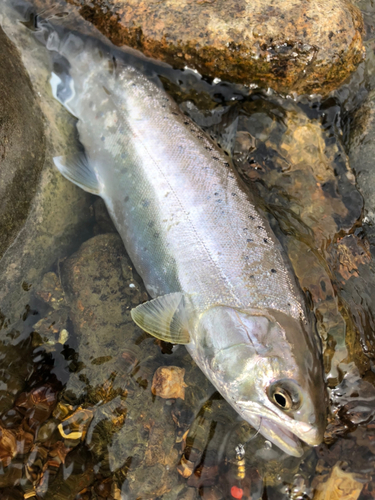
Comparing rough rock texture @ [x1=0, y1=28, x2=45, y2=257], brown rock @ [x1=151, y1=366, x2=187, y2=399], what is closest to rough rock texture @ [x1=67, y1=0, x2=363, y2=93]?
rough rock texture @ [x1=0, y1=28, x2=45, y2=257]

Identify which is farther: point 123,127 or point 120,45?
point 120,45

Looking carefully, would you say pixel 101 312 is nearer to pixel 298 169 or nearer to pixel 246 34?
pixel 298 169

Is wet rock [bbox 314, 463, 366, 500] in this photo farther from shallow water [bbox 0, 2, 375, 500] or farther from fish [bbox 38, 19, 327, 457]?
fish [bbox 38, 19, 327, 457]

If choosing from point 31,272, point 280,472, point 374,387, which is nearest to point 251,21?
point 31,272

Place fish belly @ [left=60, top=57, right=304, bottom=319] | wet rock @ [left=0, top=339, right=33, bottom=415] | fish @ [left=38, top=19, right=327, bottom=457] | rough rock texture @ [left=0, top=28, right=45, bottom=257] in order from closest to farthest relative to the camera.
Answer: fish @ [left=38, top=19, right=327, bottom=457] < fish belly @ [left=60, top=57, right=304, bottom=319] < rough rock texture @ [left=0, top=28, right=45, bottom=257] < wet rock @ [left=0, top=339, right=33, bottom=415]

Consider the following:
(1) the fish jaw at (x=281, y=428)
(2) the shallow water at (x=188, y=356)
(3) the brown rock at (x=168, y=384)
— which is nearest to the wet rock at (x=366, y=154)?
(2) the shallow water at (x=188, y=356)

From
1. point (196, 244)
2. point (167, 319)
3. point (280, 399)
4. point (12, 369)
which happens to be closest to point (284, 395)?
point (280, 399)

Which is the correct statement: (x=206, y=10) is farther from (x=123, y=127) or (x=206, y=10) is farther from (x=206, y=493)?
(x=206, y=493)

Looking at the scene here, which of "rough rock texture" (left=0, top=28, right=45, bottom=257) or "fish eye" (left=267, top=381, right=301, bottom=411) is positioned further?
"rough rock texture" (left=0, top=28, right=45, bottom=257)
